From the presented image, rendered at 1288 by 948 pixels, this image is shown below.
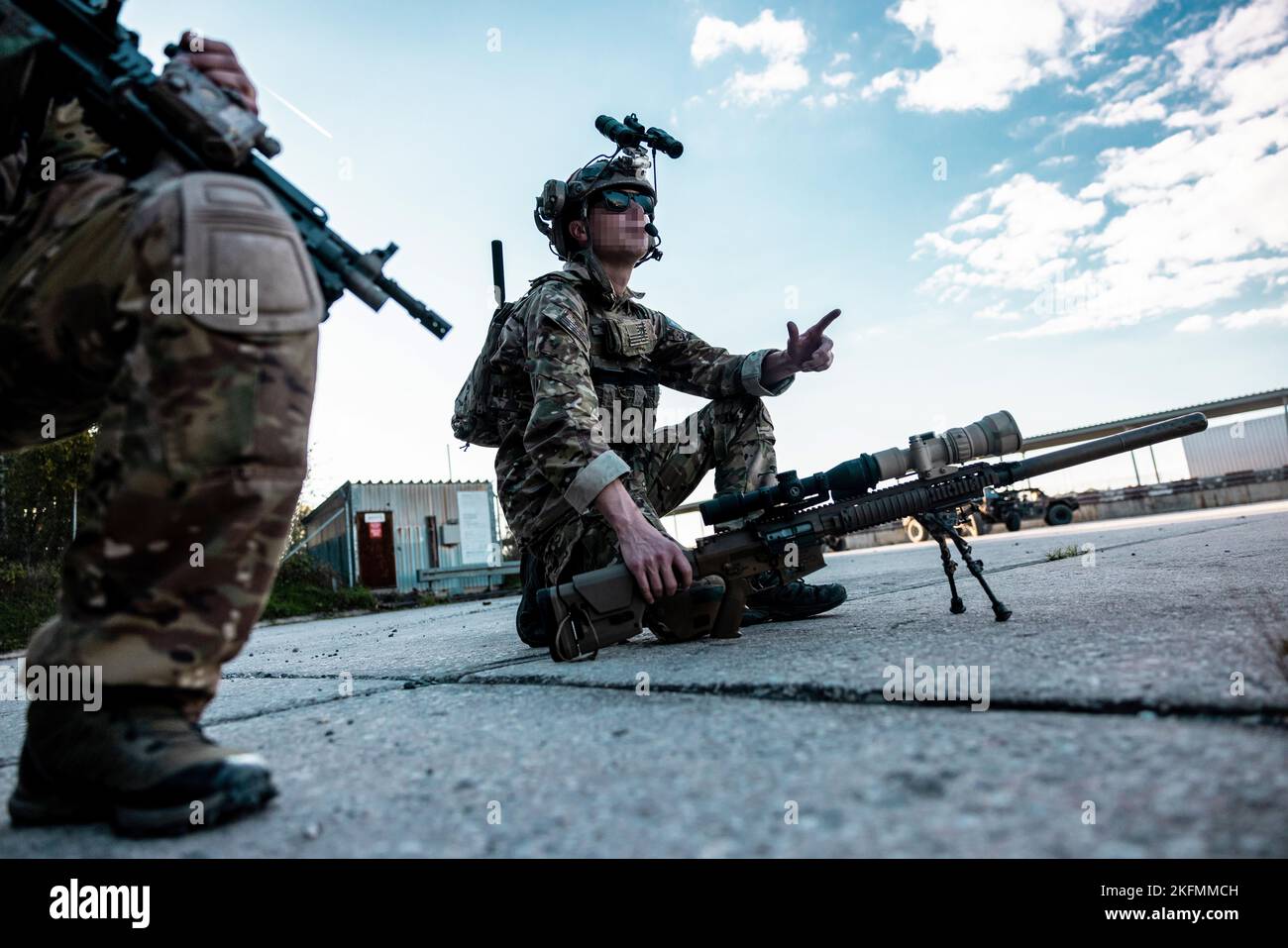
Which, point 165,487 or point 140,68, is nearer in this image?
point 165,487

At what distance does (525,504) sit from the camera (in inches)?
108

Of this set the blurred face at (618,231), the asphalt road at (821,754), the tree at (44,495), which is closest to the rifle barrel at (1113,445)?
the asphalt road at (821,754)

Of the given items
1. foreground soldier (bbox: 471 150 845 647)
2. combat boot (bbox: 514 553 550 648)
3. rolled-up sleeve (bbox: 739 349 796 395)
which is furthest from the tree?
rolled-up sleeve (bbox: 739 349 796 395)

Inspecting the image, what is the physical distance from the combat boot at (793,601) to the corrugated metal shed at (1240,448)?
2139 cm

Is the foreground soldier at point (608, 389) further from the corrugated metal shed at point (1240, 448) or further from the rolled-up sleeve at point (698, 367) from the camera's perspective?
the corrugated metal shed at point (1240, 448)

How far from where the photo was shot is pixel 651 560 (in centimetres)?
204

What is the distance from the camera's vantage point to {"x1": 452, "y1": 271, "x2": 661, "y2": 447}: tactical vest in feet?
9.07

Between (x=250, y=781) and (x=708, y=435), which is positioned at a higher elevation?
(x=708, y=435)

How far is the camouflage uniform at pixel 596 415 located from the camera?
7.42 feet

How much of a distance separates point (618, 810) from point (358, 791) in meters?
0.42
